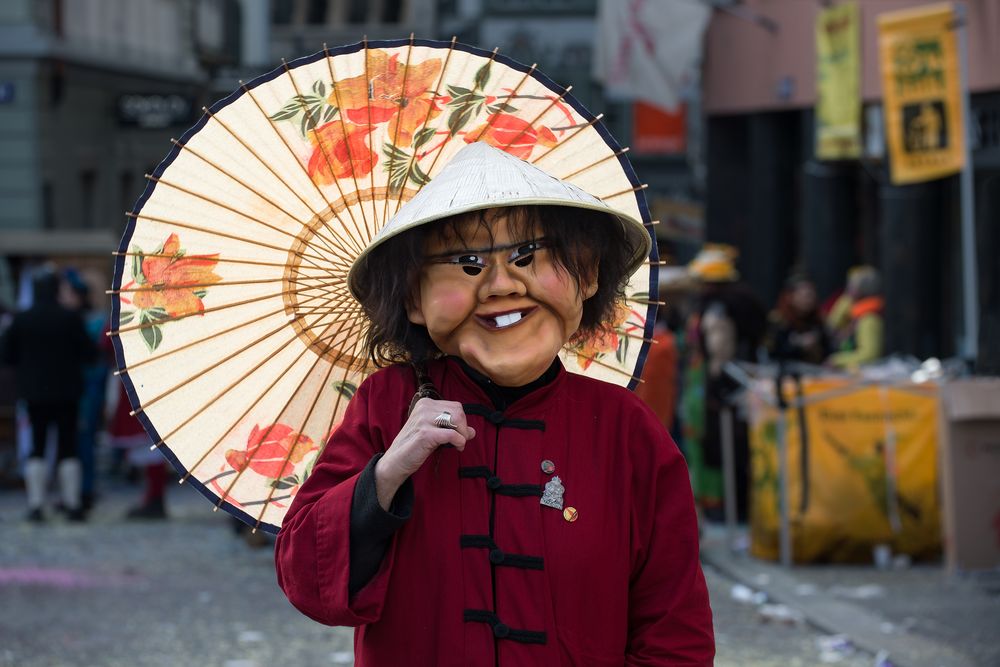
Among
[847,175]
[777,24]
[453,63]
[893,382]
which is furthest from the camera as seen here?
[777,24]

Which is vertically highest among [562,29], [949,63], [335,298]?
[562,29]

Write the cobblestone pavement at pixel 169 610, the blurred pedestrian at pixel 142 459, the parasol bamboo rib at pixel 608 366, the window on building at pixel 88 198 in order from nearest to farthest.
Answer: the parasol bamboo rib at pixel 608 366, the cobblestone pavement at pixel 169 610, the blurred pedestrian at pixel 142 459, the window on building at pixel 88 198

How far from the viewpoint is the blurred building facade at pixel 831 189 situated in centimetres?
1509

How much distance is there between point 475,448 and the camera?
3.20 meters

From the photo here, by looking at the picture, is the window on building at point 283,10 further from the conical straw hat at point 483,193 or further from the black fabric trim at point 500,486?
the black fabric trim at point 500,486

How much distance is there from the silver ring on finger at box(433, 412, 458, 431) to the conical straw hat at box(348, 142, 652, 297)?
322 millimetres

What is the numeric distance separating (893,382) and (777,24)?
43.5 ft

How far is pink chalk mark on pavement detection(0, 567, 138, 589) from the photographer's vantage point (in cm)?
1047

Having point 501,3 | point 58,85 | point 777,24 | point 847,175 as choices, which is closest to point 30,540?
point 847,175

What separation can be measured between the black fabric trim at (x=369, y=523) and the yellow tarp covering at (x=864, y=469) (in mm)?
7492

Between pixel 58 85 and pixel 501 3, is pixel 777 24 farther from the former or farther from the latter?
pixel 501 3

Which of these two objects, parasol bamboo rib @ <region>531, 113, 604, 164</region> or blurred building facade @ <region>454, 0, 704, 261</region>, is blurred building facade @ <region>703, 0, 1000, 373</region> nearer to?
parasol bamboo rib @ <region>531, 113, 604, 164</region>

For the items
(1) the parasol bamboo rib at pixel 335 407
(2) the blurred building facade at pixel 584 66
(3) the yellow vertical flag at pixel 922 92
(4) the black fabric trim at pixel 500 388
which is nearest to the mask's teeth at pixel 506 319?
(4) the black fabric trim at pixel 500 388

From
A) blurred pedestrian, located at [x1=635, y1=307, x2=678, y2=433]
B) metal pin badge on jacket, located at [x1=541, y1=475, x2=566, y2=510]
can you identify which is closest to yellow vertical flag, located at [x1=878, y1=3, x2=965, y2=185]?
blurred pedestrian, located at [x1=635, y1=307, x2=678, y2=433]
